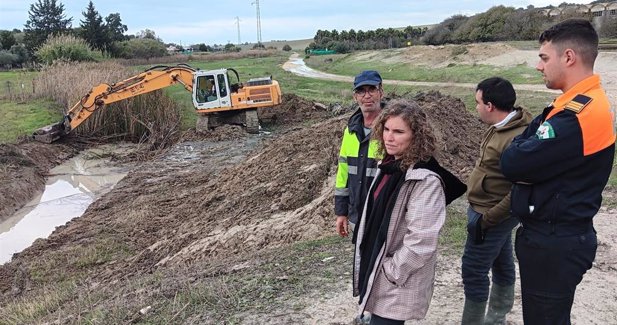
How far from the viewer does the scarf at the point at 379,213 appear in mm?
2711

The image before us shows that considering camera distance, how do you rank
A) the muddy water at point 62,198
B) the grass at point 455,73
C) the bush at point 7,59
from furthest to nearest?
the bush at point 7,59 → the grass at point 455,73 → the muddy water at point 62,198

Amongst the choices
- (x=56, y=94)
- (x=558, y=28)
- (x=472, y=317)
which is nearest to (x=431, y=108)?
Answer: (x=472, y=317)

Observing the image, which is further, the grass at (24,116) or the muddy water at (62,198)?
the grass at (24,116)

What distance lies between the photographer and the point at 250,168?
10844mm

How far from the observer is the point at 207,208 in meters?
9.77

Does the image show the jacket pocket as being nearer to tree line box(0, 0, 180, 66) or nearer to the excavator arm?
the excavator arm

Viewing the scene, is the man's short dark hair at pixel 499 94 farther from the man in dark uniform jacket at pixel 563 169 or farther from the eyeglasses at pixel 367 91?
the eyeglasses at pixel 367 91

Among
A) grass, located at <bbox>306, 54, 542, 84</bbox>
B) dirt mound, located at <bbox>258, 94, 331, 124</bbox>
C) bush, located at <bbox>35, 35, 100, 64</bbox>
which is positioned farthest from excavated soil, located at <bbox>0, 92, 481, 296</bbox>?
bush, located at <bbox>35, 35, 100, 64</bbox>

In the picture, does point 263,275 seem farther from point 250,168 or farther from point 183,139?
point 183,139

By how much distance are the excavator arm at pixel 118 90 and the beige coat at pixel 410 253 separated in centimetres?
1578

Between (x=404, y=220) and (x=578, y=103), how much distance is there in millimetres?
970

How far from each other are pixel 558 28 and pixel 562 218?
34.2 inches

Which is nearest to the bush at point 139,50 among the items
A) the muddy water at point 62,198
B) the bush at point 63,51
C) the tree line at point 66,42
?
the tree line at point 66,42

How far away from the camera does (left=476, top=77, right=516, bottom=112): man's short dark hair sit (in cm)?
313
